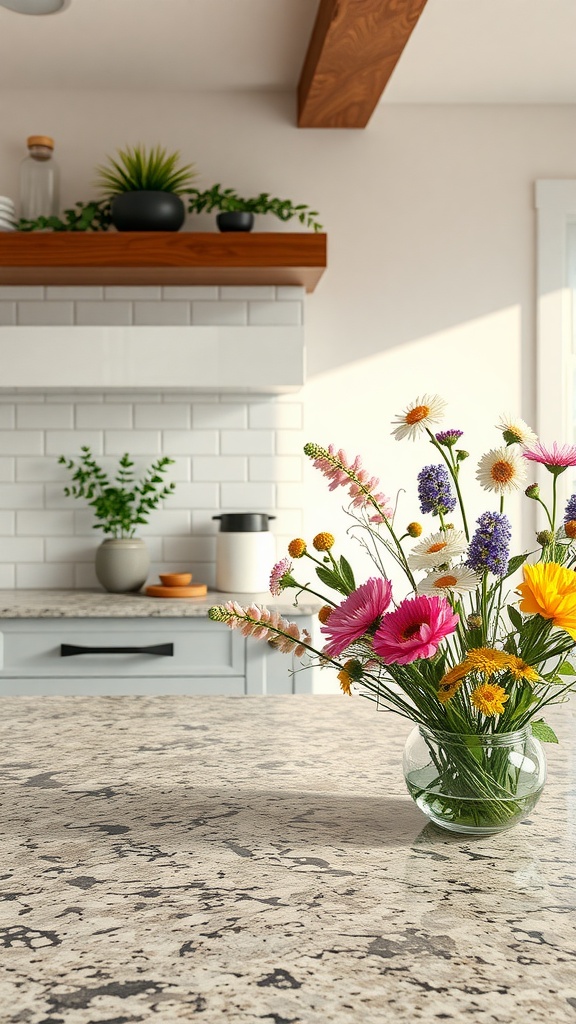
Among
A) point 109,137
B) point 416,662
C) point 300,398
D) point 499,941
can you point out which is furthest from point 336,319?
point 499,941

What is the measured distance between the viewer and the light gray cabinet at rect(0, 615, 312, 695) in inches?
112

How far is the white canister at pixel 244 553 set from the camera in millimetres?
3164

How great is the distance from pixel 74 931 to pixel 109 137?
3.37 meters

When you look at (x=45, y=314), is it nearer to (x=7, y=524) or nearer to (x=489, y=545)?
(x=7, y=524)

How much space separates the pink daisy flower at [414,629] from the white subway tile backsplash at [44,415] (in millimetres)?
2852

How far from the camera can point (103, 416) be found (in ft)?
11.4

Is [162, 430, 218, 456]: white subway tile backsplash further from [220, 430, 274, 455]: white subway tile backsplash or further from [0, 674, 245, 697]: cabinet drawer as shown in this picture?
[0, 674, 245, 697]: cabinet drawer

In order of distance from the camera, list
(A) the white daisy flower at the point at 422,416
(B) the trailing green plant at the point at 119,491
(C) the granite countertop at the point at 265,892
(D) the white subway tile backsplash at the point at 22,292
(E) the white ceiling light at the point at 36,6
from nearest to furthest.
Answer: (C) the granite countertop at the point at 265,892 → (A) the white daisy flower at the point at 422,416 → (E) the white ceiling light at the point at 36,6 → (B) the trailing green plant at the point at 119,491 → (D) the white subway tile backsplash at the point at 22,292

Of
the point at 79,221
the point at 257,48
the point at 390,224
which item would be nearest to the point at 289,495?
the point at 390,224

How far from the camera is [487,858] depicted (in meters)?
0.88

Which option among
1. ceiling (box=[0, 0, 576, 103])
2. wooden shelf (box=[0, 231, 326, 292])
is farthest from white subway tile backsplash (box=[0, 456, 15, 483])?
ceiling (box=[0, 0, 576, 103])

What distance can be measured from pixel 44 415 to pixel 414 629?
2.91 meters

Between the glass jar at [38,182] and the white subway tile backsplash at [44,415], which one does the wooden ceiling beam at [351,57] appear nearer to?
the glass jar at [38,182]

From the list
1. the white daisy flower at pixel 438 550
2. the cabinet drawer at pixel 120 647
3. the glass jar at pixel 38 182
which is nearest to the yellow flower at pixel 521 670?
the white daisy flower at pixel 438 550
